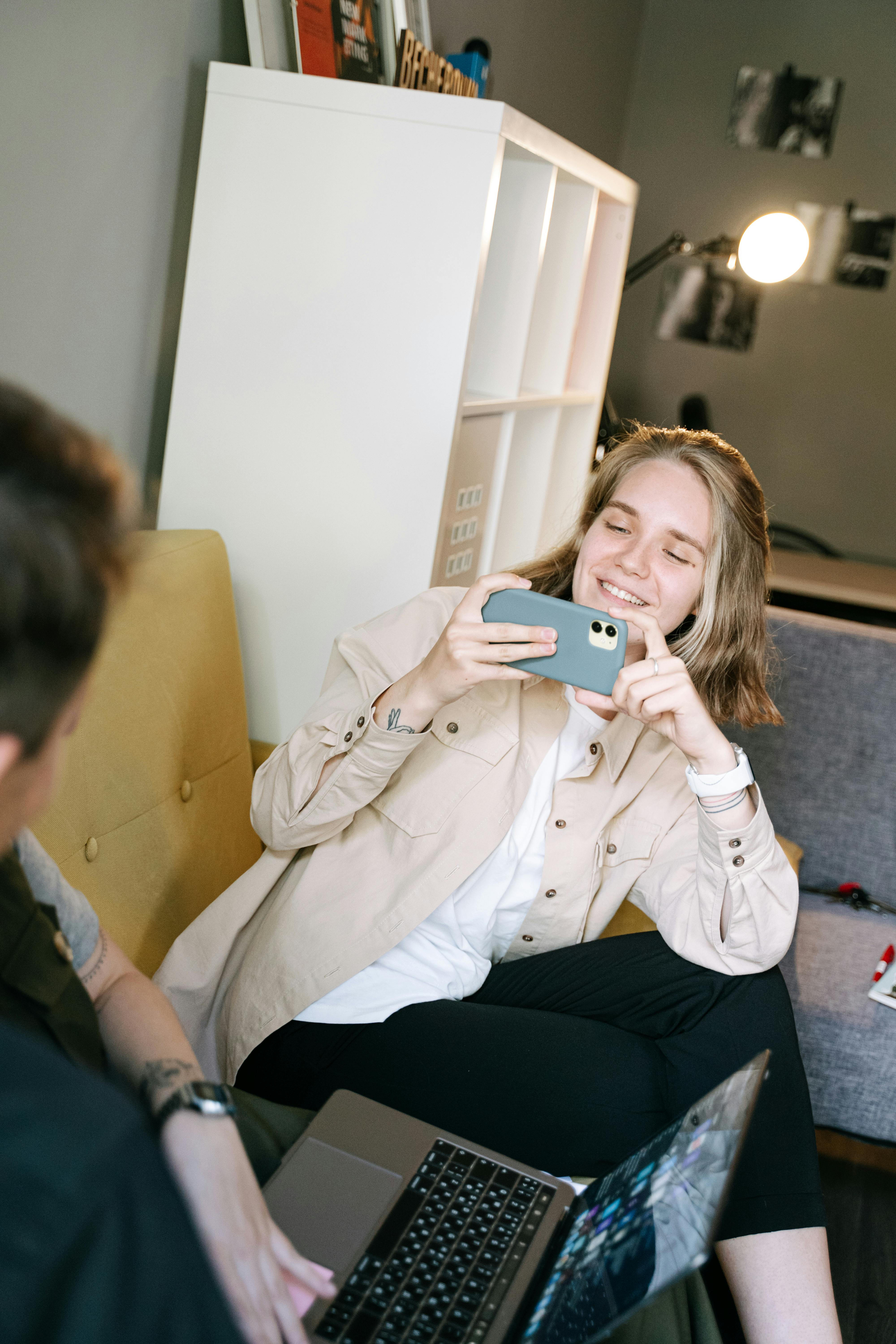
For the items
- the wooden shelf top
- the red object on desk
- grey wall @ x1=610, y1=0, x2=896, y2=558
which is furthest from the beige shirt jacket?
grey wall @ x1=610, y1=0, x2=896, y2=558

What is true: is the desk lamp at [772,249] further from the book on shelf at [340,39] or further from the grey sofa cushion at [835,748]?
the book on shelf at [340,39]

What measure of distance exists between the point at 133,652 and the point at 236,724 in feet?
0.90

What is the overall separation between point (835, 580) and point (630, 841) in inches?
78.3

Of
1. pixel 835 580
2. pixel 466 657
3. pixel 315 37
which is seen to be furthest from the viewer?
pixel 835 580

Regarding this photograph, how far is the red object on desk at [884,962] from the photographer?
170 centimetres

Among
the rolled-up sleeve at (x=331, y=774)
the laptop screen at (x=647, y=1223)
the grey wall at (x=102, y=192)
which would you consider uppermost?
the grey wall at (x=102, y=192)

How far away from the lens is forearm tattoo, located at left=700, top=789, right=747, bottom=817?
48.1 inches

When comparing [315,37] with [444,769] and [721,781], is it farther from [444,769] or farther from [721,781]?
[721,781]

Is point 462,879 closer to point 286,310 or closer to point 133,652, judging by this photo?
point 133,652

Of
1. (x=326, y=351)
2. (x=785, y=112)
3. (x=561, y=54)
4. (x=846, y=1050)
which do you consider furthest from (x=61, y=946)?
(x=785, y=112)

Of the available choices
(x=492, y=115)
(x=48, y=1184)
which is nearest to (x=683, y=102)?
(x=492, y=115)

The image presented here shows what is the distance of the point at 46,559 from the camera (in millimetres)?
469

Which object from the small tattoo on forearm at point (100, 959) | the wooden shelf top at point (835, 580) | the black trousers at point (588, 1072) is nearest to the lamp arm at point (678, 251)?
the wooden shelf top at point (835, 580)

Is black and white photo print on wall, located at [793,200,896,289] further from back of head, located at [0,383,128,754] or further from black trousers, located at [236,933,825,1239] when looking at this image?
back of head, located at [0,383,128,754]
